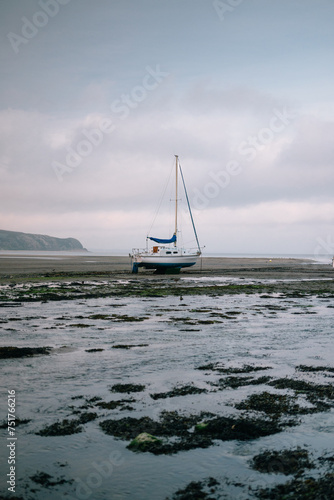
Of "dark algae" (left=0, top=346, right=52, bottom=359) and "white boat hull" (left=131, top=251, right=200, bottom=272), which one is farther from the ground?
"white boat hull" (left=131, top=251, right=200, bottom=272)

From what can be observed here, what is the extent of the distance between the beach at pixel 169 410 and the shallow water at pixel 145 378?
0.02 m

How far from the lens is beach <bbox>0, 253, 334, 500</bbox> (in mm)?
4055

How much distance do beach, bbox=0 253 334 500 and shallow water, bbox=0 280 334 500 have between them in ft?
0.07

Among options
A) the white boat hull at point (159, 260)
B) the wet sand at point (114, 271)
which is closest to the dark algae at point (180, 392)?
the wet sand at point (114, 271)

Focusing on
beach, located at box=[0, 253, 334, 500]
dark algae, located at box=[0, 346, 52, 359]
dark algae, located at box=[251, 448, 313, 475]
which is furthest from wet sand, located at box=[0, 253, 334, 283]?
dark algae, located at box=[251, 448, 313, 475]

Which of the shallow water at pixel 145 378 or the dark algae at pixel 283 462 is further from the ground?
the dark algae at pixel 283 462

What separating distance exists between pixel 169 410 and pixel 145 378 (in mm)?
1679

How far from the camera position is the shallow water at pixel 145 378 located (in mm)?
4145

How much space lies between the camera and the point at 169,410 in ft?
19.2

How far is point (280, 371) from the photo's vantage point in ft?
26.2

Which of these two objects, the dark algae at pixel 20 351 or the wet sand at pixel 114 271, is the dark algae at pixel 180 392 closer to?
the dark algae at pixel 20 351

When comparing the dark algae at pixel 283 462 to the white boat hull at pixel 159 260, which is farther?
the white boat hull at pixel 159 260

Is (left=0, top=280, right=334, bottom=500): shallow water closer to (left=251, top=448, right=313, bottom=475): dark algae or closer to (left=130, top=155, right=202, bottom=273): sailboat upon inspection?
(left=251, top=448, right=313, bottom=475): dark algae

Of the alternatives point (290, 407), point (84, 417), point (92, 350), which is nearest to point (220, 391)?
point (290, 407)
